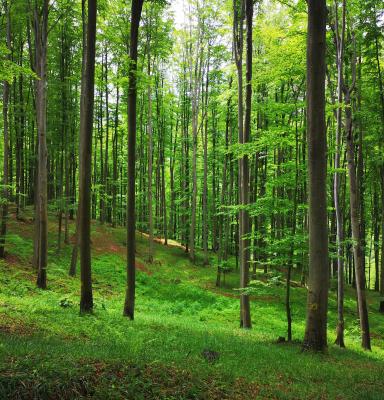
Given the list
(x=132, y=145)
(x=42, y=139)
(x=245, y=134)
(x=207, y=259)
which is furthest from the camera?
(x=207, y=259)

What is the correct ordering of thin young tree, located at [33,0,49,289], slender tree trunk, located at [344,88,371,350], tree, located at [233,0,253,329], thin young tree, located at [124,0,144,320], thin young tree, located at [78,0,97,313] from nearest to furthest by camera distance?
thin young tree, located at [78,0,97,313], thin young tree, located at [124,0,144,320], slender tree trunk, located at [344,88,371,350], tree, located at [233,0,253,329], thin young tree, located at [33,0,49,289]

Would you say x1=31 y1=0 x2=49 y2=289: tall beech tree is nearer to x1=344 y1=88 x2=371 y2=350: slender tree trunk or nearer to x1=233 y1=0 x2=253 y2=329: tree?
x1=233 y1=0 x2=253 y2=329: tree

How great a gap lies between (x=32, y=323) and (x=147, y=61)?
77.3 feet

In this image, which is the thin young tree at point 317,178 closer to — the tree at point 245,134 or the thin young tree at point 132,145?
the tree at point 245,134

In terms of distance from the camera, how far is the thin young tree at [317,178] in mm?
8766

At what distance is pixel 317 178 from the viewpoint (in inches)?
348

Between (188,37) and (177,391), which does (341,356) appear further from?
(188,37)

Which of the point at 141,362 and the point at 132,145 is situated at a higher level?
the point at 132,145

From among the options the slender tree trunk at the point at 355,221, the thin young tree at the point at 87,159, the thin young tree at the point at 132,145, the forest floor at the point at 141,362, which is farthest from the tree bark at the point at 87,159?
the slender tree trunk at the point at 355,221

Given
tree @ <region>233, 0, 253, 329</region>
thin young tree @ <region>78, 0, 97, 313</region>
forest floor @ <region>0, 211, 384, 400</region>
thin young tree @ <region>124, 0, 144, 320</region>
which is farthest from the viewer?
tree @ <region>233, 0, 253, 329</region>

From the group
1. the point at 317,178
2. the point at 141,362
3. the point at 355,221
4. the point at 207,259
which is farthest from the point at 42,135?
the point at 207,259

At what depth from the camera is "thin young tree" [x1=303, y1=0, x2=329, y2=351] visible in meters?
8.77

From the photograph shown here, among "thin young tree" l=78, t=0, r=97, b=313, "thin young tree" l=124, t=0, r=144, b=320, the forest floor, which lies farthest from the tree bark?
"thin young tree" l=124, t=0, r=144, b=320

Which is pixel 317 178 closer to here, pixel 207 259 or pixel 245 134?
pixel 245 134
